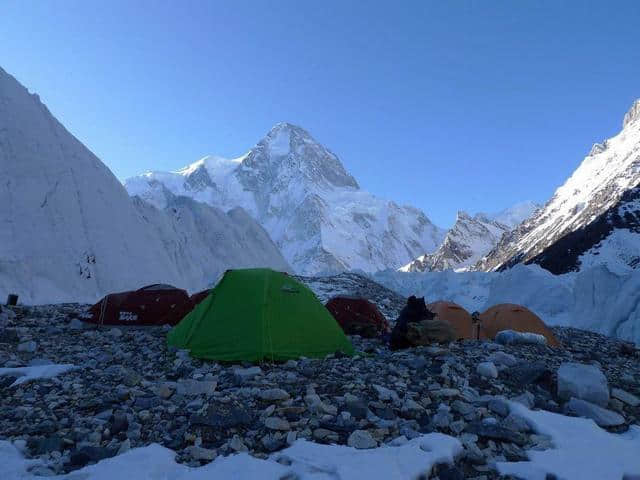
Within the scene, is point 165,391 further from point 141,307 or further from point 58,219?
point 58,219

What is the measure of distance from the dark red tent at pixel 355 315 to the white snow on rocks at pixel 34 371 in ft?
22.2

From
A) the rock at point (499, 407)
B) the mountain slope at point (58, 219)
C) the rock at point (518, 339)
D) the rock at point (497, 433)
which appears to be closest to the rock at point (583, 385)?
the rock at point (499, 407)

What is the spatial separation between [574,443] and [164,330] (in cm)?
905

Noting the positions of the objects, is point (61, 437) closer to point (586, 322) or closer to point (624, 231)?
point (586, 322)

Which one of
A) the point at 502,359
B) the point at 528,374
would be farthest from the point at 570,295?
the point at 528,374

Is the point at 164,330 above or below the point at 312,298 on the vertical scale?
below

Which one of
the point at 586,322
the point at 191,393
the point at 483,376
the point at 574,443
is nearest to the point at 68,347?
the point at 191,393

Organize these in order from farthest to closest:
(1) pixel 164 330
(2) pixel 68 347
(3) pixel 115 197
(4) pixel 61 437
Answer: (3) pixel 115 197
(1) pixel 164 330
(2) pixel 68 347
(4) pixel 61 437

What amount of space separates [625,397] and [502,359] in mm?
1562

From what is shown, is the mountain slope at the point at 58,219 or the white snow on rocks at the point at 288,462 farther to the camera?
the mountain slope at the point at 58,219

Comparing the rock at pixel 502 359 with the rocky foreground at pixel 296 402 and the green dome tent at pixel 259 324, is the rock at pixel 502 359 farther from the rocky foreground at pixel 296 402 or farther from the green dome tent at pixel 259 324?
the green dome tent at pixel 259 324

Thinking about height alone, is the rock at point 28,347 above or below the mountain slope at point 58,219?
below

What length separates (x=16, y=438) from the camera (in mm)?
4191

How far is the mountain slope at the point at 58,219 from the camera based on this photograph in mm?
18281
